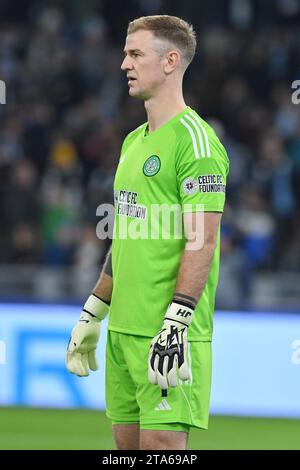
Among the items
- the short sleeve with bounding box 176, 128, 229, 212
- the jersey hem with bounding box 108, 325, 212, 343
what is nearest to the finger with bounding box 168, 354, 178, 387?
the jersey hem with bounding box 108, 325, 212, 343

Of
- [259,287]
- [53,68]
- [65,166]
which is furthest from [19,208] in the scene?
[53,68]

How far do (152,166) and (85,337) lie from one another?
33.5 inches

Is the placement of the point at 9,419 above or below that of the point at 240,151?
below

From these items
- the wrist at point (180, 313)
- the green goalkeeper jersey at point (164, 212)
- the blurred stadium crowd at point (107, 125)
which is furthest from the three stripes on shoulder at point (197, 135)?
the blurred stadium crowd at point (107, 125)

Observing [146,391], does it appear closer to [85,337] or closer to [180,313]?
[180,313]

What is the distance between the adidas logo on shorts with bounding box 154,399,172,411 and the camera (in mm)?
4754

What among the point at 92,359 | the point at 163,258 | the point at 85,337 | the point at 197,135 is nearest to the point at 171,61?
the point at 197,135

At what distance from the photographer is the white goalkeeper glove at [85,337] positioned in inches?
206

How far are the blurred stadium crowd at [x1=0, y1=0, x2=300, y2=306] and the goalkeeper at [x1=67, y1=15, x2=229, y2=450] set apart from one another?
606cm

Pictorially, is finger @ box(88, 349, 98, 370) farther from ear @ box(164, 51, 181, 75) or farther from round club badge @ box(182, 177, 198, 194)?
ear @ box(164, 51, 181, 75)

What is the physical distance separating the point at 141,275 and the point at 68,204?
25.4 ft

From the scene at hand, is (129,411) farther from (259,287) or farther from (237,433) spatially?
(259,287)

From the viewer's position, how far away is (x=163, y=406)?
4.76 m

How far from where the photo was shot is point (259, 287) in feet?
36.9
